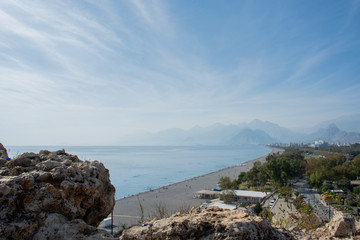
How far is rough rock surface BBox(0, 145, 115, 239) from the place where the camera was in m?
2.83

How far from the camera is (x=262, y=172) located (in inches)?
1984

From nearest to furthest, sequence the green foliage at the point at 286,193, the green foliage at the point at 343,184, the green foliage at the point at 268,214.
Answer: the green foliage at the point at 268,214 → the green foliage at the point at 286,193 → the green foliage at the point at 343,184

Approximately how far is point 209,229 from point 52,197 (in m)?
2.08

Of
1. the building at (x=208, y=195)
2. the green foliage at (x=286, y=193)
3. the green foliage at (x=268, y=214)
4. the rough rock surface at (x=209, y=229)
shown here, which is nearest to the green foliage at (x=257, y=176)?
the building at (x=208, y=195)

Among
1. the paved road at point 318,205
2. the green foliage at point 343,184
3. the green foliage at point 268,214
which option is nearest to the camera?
the green foliage at point 268,214

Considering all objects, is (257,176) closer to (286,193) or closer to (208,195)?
(208,195)

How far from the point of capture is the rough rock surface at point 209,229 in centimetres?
289

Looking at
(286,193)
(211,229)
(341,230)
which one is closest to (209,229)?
(211,229)

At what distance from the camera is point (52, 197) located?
311cm

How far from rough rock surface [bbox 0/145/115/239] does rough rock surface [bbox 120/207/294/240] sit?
538 mm

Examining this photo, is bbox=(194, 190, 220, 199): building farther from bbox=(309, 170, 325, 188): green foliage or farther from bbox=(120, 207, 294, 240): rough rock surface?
bbox=(120, 207, 294, 240): rough rock surface

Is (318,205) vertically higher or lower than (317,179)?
higher

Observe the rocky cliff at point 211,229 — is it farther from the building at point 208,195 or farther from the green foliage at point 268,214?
the building at point 208,195

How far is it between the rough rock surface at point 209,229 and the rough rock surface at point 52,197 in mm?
538
